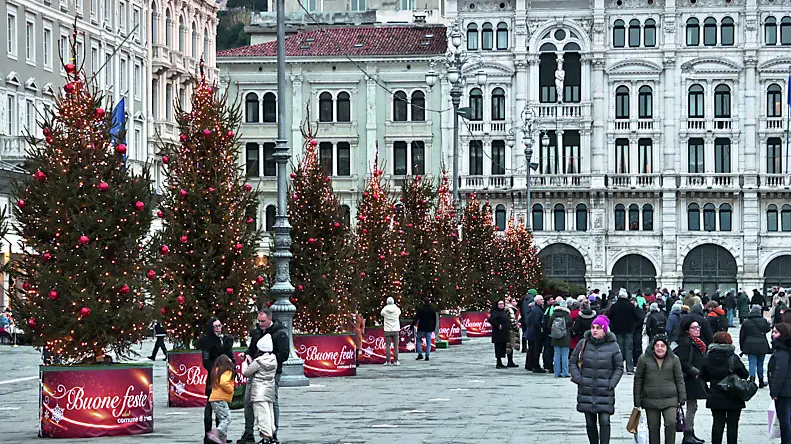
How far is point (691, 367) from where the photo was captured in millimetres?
18875

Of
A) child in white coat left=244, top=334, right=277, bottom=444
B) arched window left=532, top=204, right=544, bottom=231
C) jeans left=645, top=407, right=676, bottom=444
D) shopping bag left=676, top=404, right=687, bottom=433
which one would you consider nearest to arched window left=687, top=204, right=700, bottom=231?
arched window left=532, top=204, right=544, bottom=231

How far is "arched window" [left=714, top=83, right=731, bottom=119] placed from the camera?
3346 inches

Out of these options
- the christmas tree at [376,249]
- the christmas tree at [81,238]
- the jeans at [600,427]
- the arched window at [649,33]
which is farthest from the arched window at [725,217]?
the jeans at [600,427]

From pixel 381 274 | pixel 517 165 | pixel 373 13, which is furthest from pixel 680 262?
pixel 381 274

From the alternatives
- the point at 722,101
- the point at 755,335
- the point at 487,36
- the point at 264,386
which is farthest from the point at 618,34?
the point at 264,386

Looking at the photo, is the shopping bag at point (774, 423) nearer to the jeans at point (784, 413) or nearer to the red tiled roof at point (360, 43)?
the jeans at point (784, 413)

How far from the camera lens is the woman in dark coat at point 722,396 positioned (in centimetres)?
1800

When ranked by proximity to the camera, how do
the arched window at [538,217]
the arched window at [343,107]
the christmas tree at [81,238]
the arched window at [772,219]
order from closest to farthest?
the christmas tree at [81,238] → the arched window at [772,219] → the arched window at [538,217] → the arched window at [343,107]

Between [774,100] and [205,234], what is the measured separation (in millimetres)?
64002

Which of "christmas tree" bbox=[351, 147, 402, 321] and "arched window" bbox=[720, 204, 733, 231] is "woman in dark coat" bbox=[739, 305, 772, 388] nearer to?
"christmas tree" bbox=[351, 147, 402, 321]

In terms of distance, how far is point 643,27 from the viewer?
281 ft

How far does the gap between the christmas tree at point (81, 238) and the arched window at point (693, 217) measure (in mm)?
66782

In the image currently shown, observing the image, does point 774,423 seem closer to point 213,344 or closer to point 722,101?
point 213,344

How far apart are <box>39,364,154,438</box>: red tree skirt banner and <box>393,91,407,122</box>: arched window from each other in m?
66.2
